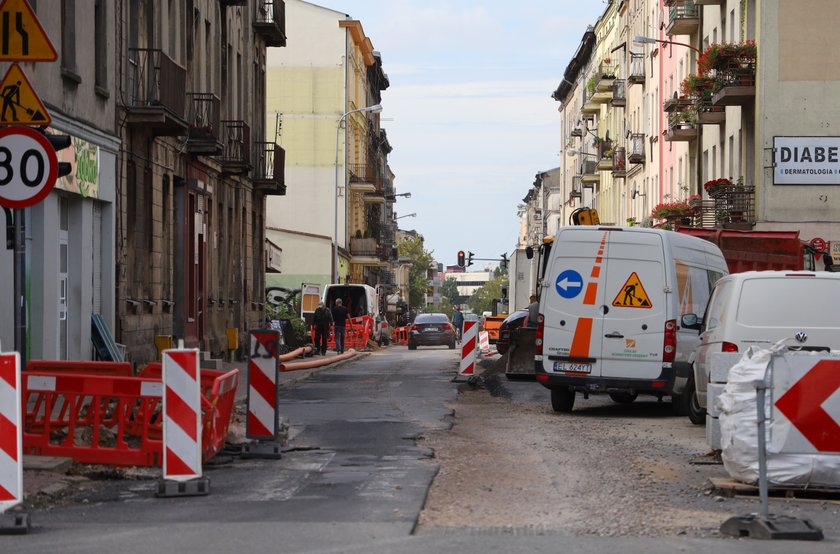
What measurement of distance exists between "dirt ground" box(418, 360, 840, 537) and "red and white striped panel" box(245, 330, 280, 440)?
5.24 feet

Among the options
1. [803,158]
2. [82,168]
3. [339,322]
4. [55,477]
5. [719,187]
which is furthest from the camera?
[339,322]

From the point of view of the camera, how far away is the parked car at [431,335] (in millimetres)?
59344

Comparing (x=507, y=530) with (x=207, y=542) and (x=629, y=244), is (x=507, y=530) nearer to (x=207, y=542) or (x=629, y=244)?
(x=207, y=542)

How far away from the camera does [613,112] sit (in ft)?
261

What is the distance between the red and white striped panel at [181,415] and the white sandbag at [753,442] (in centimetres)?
392

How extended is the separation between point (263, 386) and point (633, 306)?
23.2 ft

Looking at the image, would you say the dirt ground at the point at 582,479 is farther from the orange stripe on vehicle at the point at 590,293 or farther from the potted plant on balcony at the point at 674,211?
the potted plant on balcony at the point at 674,211

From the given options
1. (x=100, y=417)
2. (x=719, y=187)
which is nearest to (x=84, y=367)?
(x=100, y=417)

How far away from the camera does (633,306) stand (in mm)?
19641

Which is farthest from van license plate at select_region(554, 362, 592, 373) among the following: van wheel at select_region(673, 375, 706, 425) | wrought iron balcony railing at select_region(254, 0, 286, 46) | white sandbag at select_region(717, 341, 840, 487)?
wrought iron balcony railing at select_region(254, 0, 286, 46)

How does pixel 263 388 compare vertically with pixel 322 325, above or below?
above

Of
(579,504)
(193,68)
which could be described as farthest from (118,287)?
(579,504)

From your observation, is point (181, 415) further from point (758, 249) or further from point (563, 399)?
point (758, 249)

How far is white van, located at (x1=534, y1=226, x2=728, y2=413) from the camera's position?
19.5 m
